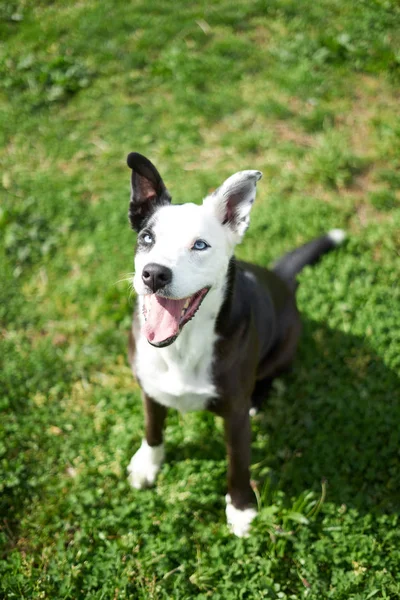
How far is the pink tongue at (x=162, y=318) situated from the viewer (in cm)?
252

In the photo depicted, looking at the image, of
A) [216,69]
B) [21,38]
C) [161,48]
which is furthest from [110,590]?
[21,38]

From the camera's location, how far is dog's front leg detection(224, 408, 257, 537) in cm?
302

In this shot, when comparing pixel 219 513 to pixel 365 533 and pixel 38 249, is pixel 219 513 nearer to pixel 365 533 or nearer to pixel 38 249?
pixel 365 533

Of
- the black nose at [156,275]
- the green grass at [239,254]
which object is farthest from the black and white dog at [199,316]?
the green grass at [239,254]

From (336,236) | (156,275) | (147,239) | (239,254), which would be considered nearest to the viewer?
(156,275)

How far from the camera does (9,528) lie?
3.32 meters

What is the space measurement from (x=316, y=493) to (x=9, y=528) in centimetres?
199

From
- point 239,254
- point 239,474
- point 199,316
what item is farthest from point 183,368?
point 239,254

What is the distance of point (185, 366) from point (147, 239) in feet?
2.33

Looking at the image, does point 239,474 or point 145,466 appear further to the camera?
point 145,466

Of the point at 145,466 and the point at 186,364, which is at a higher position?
the point at 186,364

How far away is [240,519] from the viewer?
325 centimetres

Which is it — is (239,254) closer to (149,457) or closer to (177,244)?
(149,457)

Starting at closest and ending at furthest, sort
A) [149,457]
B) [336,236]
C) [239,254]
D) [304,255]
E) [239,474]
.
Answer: [239,474] < [149,457] < [304,255] < [336,236] < [239,254]
